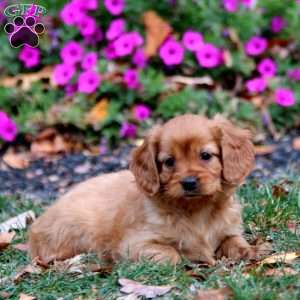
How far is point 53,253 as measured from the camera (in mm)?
5766

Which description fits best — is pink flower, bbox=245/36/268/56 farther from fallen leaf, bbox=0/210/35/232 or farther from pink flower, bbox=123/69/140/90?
fallen leaf, bbox=0/210/35/232

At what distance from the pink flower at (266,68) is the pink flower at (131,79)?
1.45 m

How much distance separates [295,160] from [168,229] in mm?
3329

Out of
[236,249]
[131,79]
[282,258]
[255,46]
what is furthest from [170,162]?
[255,46]

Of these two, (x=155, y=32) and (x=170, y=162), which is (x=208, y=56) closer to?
(x=155, y=32)

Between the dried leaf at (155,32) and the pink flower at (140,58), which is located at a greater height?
the dried leaf at (155,32)

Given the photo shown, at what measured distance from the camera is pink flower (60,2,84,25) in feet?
30.7

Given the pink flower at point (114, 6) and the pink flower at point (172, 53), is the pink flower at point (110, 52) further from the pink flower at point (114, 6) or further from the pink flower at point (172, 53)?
the pink flower at point (172, 53)

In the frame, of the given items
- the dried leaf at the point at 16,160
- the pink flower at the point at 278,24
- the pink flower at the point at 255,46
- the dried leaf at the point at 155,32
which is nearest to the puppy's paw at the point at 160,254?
the dried leaf at the point at 16,160

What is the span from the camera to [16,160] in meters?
8.91

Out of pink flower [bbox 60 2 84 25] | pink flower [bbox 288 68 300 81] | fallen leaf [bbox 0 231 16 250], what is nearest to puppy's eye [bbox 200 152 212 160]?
fallen leaf [bbox 0 231 16 250]

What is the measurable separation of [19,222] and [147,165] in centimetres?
160

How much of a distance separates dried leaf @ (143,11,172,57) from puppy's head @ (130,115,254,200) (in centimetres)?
393

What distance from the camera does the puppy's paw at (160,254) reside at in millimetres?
5156
